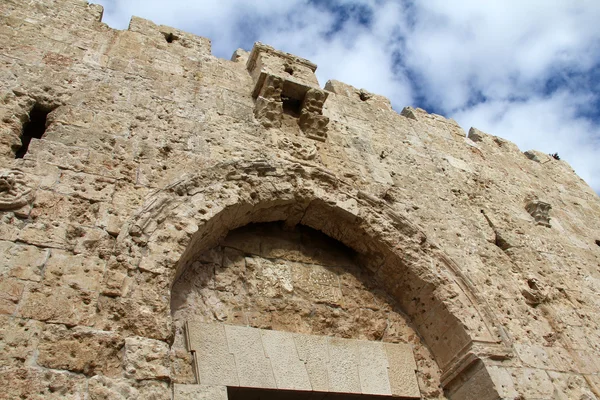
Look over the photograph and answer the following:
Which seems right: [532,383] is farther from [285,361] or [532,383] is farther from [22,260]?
[22,260]

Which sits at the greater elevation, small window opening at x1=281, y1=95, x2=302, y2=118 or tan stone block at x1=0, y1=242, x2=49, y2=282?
small window opening at x1=281, y1=95, x2=302, y2=118

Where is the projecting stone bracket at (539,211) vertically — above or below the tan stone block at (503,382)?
above

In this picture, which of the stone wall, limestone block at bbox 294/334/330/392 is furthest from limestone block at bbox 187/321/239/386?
limestone block at bbox 294/334/330/392

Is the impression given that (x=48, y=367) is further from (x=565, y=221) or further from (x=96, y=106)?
(x=565, y=221)

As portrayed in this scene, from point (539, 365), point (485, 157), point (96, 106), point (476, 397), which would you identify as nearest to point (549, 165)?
point (485, 157)

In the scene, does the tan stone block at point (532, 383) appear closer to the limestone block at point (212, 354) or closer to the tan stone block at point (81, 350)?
the limestone block at point (212, 354)

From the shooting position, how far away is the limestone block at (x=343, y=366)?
3.73 meters

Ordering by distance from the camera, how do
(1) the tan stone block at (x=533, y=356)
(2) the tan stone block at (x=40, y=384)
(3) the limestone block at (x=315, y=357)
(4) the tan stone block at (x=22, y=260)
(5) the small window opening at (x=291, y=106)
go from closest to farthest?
(2) the tan stone block at (x=40, y=384), (4) the tan stone block at (x=22, y=260), (3) the limestone block at (x=315, y=357), (1) the tan stone block at (x=533, y=356), (5) the small window opening at (x=291, y=106)

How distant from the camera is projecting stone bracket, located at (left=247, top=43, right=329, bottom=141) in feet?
17.2

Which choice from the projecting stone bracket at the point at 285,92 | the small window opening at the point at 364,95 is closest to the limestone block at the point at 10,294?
the projecting stone bracket at the point at 285,92

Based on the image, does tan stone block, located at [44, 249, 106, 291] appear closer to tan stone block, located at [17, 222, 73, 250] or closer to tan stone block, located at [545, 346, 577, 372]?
tan stone block, located at [17, 222, 73, 250]

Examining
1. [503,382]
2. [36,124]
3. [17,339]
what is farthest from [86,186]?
[503,382]

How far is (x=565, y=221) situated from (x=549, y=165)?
1.78 metres

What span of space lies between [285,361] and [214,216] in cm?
116
